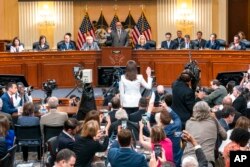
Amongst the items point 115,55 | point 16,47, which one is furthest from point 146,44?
point 16,47

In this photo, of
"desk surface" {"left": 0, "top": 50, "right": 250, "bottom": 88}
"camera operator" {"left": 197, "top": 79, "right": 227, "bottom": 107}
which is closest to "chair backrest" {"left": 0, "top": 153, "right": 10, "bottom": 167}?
"camera operator" {"left": 197, "top": 79, "right": 227, "bottom": 107}

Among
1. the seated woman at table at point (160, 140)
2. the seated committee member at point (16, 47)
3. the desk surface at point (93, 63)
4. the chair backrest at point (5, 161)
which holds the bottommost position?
the chair backrest at point (5, 161)

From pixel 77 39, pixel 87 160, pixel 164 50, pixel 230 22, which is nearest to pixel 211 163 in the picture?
pixel 87 160

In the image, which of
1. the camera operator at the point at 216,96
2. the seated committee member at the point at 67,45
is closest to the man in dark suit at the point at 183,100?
the camera operator at the point at 216,96

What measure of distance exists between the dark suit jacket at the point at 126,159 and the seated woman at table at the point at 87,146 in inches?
36.0

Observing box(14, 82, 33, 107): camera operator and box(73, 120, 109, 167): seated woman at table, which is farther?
box(14, 82, 33, 107): camera operator

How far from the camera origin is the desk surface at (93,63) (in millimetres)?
20984

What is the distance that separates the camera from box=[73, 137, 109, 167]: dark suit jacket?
368 inches

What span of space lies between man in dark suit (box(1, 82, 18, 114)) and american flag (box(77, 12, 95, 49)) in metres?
10.5

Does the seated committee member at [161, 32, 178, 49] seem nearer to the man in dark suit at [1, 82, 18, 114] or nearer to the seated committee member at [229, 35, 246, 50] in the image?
the seated committee member at [229, 35, 246, 50]

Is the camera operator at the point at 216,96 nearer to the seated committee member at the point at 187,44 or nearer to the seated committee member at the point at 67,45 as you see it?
the seated committee member at the point at 187,44

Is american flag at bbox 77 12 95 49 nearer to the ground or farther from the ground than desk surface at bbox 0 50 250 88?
farther from the ground

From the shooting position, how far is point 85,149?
30.7 ft

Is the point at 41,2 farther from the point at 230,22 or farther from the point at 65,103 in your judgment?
the point at 65,103
